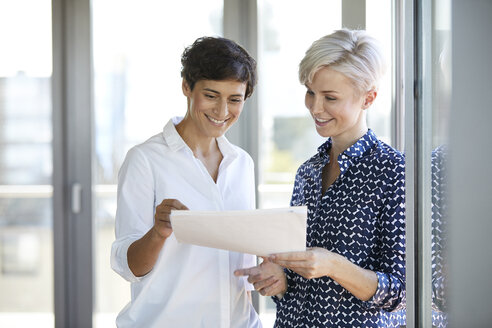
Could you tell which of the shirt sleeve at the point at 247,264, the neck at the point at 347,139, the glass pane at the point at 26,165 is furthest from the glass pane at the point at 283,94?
the neck at the point at 347,139

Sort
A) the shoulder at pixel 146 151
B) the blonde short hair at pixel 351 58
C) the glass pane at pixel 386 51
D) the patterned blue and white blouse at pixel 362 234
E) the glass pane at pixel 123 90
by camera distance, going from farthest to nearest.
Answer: the glass pane at pixel 123 90 → the glass pane at pixel 386 51 → the shoulder at pixel 146 151 → the blonde short hair at pixel 351 58 → the patterned blue and white blouse at pixel 362 234

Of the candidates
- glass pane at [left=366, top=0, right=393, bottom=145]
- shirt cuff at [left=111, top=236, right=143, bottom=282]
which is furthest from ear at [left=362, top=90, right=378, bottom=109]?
glass pane at [left=366, top=0, right=393, bottom=145]

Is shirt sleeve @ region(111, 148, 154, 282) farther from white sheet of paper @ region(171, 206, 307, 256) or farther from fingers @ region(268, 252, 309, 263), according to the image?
fingers @ region(268, 252, 309, 263)

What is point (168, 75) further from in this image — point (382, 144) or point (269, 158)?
point (382, 144)

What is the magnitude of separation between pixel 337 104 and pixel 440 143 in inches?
23.9

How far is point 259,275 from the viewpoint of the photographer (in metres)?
1.50

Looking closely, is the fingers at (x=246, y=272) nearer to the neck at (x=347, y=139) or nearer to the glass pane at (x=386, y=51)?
the neck at (x=347, y=139)

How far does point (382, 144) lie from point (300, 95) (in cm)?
177

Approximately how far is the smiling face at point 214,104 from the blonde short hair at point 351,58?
0.26 metres

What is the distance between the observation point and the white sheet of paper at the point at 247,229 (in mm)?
1178

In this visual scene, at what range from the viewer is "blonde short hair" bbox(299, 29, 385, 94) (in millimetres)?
1390

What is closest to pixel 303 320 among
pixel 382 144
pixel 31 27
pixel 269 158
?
pixel 382 144

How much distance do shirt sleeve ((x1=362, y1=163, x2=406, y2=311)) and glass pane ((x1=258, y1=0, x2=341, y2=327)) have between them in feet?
6.06

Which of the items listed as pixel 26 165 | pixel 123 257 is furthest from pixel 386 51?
pixel 26 165
